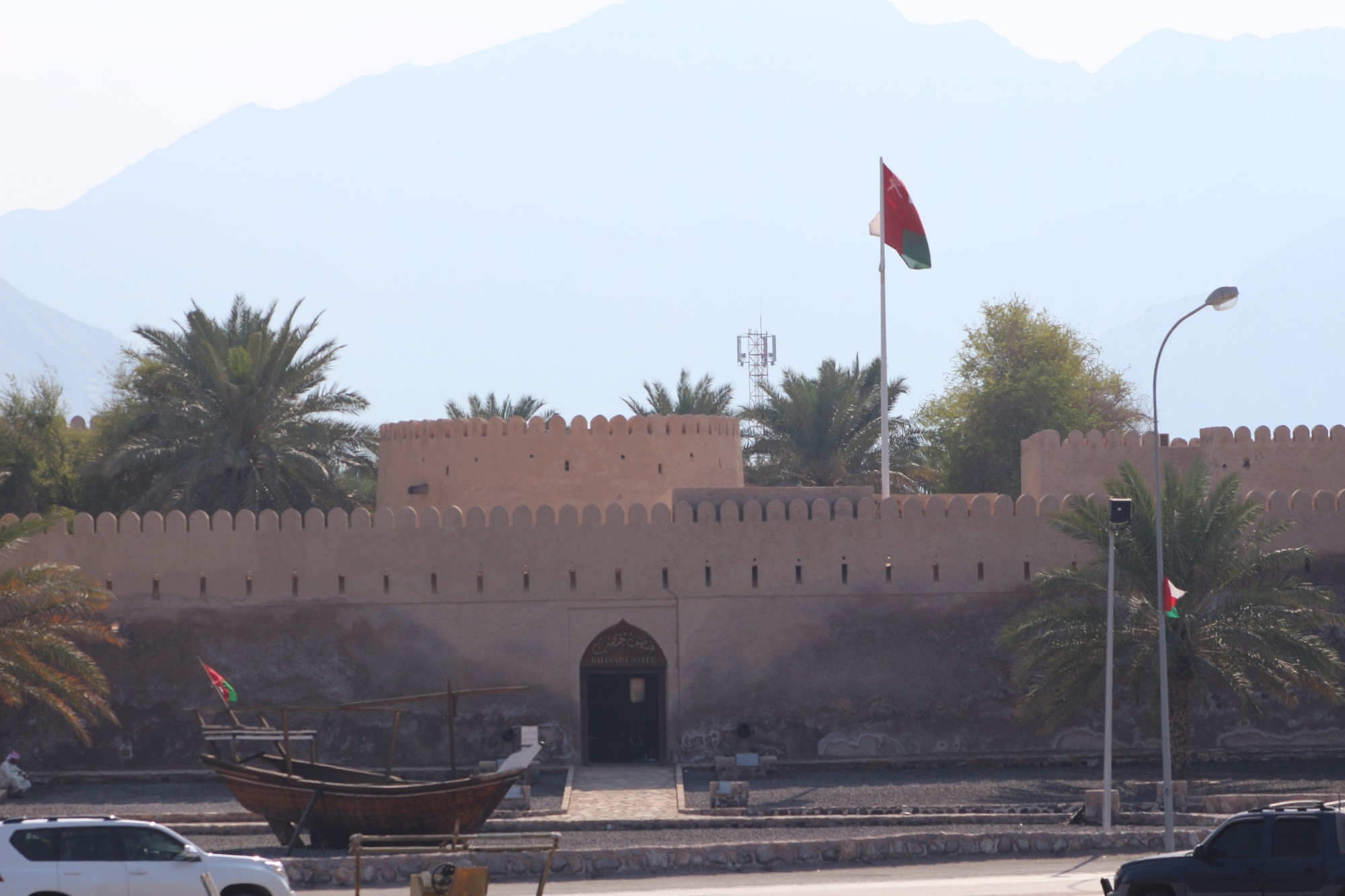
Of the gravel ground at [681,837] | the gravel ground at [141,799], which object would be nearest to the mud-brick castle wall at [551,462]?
the gravel ground at [141,799]

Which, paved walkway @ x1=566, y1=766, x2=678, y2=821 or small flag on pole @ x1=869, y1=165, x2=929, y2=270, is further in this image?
small flag on pole @ x1=869, y1=165, x2=929, y2=270

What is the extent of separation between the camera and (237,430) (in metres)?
24.1

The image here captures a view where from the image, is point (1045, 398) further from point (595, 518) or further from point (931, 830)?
point (931, 830)

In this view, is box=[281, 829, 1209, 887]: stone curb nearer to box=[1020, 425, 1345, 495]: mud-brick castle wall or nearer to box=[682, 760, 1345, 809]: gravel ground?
box=[682, 760, 1345, 809]: gravel ground

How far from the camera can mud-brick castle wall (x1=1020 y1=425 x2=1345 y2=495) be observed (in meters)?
22.9

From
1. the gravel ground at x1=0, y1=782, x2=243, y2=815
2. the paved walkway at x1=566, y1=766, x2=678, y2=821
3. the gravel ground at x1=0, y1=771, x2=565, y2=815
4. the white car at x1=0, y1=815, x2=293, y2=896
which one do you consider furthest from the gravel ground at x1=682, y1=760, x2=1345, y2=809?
the white car at x1=0, y1=815, x2=293, y2=896

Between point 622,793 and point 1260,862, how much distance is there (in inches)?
337

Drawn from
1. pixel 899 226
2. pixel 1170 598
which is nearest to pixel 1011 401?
pixel 899 226

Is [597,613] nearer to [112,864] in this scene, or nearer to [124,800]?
[124,800]

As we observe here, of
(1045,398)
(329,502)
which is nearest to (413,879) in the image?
(329,502)

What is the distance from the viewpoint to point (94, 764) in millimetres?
20125

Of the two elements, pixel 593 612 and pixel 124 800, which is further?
pixel 593 612

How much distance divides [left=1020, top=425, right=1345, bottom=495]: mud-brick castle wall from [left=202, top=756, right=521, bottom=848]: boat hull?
10.8m

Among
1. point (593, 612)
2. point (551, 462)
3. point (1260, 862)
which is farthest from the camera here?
point (551, 462)
